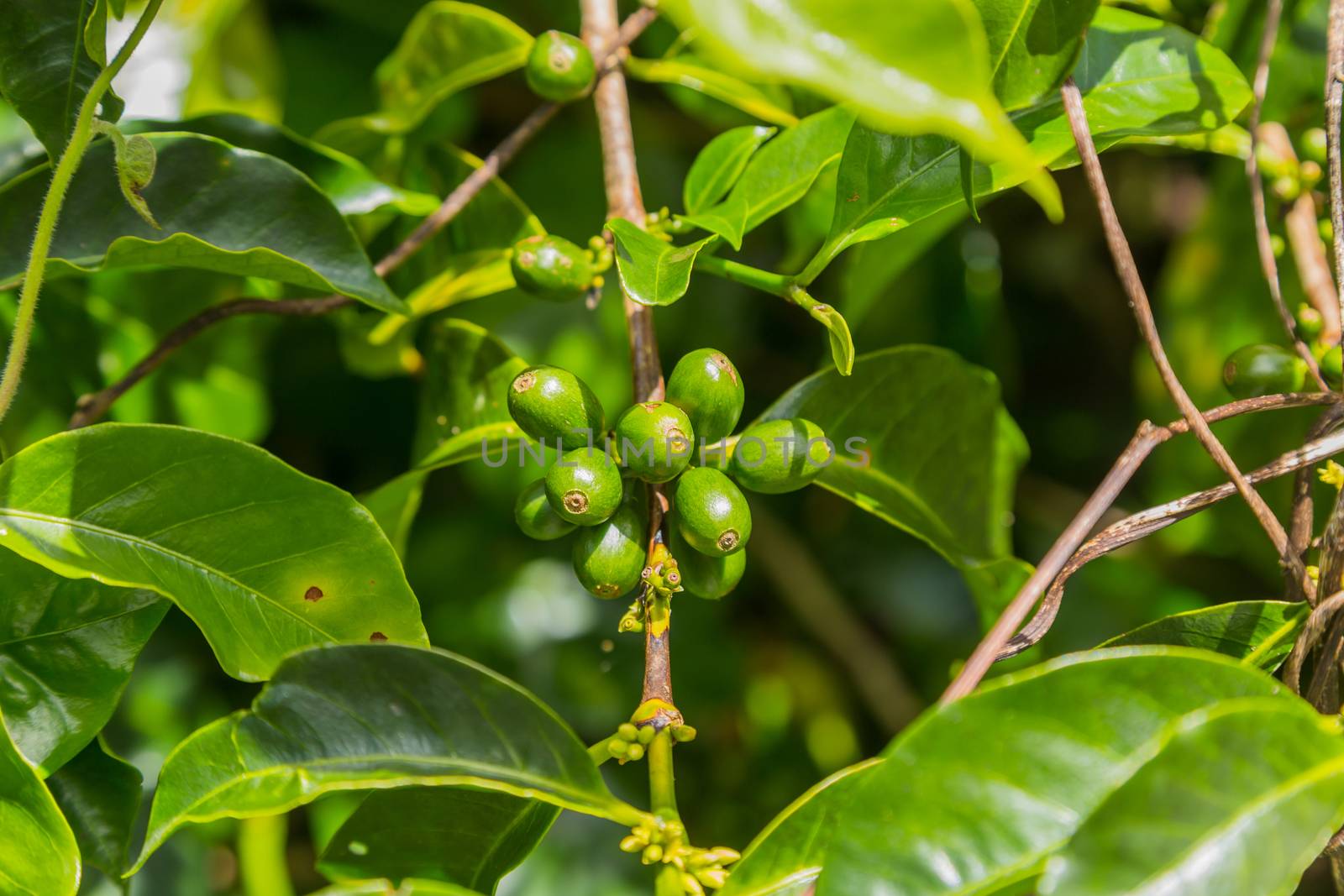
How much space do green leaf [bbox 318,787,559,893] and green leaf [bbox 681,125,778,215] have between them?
634 millimetres

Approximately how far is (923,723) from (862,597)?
1533 mm

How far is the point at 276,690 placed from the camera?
0.73m

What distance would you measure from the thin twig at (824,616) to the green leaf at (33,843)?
4.51 feet

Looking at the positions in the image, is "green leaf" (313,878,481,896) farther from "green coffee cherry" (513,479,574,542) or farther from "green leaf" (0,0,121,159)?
"green leaf" (0,0,121,159)

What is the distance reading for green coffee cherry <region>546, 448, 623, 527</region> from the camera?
802 mm

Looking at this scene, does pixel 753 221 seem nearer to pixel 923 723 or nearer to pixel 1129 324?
pixel 923 723

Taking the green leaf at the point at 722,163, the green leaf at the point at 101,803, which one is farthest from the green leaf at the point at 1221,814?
the green leaf at the point at 101,803

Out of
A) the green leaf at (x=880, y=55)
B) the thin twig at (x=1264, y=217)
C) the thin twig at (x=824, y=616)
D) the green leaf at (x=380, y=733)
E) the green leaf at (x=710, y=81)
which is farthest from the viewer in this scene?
the thin twig at (x=824, y=616)

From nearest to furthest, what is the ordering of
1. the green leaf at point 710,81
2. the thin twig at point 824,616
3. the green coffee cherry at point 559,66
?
1. the green coffee cherry at point 559,66
2. the green leaf at point 710,81
3. the thin twig at point 824,616

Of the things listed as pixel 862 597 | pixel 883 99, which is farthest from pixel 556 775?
pixel 862 597

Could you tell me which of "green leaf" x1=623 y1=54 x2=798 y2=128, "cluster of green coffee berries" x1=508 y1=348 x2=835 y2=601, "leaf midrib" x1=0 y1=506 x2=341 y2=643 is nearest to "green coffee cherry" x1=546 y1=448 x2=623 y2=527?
"cluster of green coffee berries" x1=508 y1=348 x2=835 y2=601

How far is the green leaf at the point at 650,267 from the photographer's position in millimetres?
825

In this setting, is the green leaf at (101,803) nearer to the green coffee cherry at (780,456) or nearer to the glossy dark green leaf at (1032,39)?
the green coffee cherry at (780,456)

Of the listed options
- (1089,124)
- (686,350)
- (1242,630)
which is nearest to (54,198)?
(1089,124)
